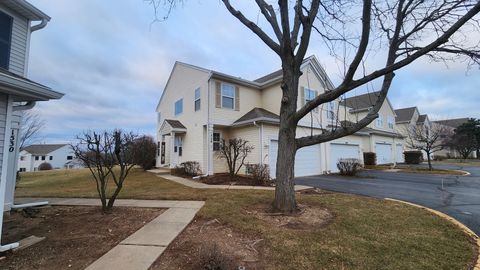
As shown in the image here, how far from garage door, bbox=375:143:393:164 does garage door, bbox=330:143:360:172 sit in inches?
198

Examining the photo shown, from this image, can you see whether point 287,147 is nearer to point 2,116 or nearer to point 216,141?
point 2,116

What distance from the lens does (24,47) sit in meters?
7.87

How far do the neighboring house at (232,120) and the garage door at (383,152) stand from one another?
484 cm

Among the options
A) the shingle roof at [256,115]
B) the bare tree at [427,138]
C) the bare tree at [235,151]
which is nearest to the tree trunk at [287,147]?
Result: the bare tree at [235,151]

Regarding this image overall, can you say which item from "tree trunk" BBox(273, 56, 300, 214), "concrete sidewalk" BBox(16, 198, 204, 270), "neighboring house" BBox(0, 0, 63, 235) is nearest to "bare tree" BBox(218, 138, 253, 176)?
"concrete sidewalk" BBox(16, 198, 204, 270)

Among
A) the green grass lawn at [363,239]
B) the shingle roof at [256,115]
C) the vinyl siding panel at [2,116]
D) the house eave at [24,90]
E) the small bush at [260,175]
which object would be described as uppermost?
the shingle roof at [256,115]

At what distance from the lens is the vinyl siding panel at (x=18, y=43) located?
746 centimetres

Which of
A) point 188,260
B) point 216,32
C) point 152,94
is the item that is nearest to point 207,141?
point 216,32

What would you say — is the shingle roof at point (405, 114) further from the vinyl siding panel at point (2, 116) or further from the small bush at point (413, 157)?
the vinyl siding panel at point (2, 116)

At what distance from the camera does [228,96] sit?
16062mm

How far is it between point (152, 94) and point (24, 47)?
20.5 meters

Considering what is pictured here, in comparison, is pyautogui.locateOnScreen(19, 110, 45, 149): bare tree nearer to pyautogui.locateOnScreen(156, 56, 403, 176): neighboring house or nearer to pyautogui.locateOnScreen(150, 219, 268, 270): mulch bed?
pyautogui.locateOnScreen(156, 56, 403, 176): neighboring house

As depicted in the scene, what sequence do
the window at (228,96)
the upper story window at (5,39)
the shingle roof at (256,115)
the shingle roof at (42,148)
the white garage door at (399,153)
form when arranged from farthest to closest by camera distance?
the shingle roof at (42,148)
the white garage door at (399,153)
the window at (228,96)
the shingle roof at (256,115)
the upper story window at (5,39)

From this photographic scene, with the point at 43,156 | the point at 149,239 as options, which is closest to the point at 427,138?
the point at 149,239
